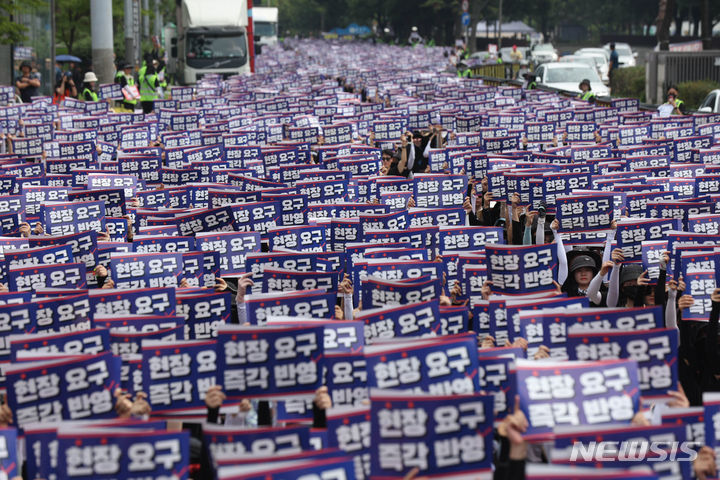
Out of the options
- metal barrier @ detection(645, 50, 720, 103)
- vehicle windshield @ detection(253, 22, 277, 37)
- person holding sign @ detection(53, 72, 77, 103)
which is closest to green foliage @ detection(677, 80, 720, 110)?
metal barrier @ detection(645, 50, 720, 103)

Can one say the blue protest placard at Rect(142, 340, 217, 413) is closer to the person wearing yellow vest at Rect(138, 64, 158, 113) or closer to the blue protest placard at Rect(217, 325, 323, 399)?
the blue protest placard at Rect(217, 325, 323, 399)

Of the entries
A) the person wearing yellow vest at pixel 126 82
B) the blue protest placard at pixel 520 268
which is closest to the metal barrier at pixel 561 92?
the person wearing yellow vest at pixel 126 82

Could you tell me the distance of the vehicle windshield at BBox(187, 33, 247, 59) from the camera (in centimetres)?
4978

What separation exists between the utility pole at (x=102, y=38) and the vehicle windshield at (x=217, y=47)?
920 cm

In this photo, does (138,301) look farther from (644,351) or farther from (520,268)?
(644,351)

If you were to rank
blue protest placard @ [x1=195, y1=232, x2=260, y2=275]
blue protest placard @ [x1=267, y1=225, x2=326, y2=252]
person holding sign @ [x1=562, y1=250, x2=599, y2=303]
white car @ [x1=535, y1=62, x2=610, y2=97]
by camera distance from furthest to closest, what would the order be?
white car @ [x1=535, y1=62, x2=610, y2=97] → blue protest placard @ [x1=267, y1=225, x2=326, y2=252] → blue protest placard @ [x1=195, y1=232, x2=260, y2=275] → person holding sign @ [x1=562, y1=250, x2=599, y2=303]

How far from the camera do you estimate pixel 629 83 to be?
4484cm

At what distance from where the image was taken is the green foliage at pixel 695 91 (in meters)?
37.2

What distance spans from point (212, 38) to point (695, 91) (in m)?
20.5

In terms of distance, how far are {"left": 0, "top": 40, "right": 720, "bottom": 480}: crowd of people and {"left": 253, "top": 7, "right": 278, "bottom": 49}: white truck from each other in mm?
87019

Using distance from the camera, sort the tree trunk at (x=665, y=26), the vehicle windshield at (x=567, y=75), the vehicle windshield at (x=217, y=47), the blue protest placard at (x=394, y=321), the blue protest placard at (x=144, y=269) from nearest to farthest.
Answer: the blue protest placard at (x=394, y=321), the blue protest placard at (x=144, y=269), the vehicle windshield at (x=567, y=75), the tree trunk at (x=665, y=26), the vehicle windshield at (x=217, y=47)

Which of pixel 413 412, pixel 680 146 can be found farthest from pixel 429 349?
pixel 680 146

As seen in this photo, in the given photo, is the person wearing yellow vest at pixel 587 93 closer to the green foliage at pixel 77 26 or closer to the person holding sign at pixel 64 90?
the person holding sign at pixel 64 90

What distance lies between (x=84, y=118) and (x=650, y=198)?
14.5 metres
